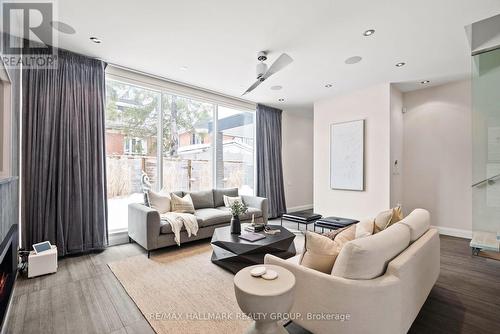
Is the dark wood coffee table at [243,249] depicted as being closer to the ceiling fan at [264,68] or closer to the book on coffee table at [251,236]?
the book on coffee table at [251,236]

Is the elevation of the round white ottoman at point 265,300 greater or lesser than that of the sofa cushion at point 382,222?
lesser

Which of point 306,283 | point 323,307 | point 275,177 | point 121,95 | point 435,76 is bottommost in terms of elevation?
point 323,307

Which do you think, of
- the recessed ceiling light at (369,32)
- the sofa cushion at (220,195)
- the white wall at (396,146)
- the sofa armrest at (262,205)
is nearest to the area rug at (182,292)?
the sofa cushion at (220,195)

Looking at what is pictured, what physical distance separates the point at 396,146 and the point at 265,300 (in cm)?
459

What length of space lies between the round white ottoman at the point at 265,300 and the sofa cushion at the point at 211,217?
8.34ft

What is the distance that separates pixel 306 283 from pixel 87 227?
3262 mm

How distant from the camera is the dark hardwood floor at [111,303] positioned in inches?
72.0

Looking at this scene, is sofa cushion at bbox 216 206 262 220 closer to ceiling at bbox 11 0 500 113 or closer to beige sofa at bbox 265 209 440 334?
ceiling at bbox 11 0 500 113

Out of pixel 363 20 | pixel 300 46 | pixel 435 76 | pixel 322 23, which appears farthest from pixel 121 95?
pixel 435 76

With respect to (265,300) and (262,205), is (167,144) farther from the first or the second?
(265,300)

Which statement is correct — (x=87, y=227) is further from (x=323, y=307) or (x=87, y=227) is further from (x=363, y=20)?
(x=363, y=20)

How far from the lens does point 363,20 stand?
2.54 metres

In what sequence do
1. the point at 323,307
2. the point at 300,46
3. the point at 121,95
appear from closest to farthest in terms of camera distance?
the point at 323,307 < the point at 300,46 < the point at 121,95

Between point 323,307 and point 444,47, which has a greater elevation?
point 444,47
